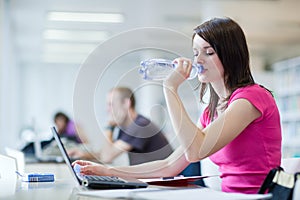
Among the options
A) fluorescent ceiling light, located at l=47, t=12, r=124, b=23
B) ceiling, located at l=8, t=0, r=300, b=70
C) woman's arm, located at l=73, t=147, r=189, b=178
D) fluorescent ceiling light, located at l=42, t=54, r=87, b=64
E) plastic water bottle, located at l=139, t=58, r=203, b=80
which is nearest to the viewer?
plastic water bottle, located at l=139, t=58, r=203, b=80

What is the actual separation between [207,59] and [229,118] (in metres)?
0.21

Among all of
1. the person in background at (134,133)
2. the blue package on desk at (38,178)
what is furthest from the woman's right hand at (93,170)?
the person in background at (134,133)

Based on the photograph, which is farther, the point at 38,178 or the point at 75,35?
the point at 75,35

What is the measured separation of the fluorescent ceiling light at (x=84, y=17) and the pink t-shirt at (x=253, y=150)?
5.64 metres

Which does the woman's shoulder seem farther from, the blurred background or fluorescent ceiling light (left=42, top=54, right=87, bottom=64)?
fluorescent ceiling light (left=42, top=54, right=87, bottom=64)

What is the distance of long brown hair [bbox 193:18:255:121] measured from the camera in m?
1.33

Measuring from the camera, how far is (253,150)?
A: 1.24 meters

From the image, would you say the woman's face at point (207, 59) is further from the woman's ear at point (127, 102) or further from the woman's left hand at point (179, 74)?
the woman's ear at point (127, 102)

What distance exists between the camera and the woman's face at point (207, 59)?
133cm

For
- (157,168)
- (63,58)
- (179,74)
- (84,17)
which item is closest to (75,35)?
(84,17)

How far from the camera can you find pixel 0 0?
19.6 feet

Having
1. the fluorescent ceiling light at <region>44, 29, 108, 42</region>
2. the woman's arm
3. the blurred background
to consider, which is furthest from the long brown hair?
the fluorescent ceiling light at <region>44, 29, 108, 42</region>

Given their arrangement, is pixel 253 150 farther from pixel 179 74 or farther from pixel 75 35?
pixel 75 35

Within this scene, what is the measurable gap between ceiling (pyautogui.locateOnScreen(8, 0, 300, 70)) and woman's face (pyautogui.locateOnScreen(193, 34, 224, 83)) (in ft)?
14.3
